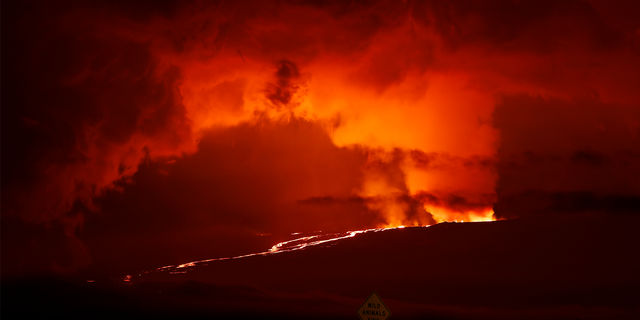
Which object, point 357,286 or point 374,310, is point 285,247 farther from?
point 374,310

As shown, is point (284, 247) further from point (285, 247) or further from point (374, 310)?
point (374, 310)

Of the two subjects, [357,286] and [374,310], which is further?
[357,286]

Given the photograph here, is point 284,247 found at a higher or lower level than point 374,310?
higher

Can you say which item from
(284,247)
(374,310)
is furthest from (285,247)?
(374,310)

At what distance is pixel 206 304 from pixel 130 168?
4994 mm

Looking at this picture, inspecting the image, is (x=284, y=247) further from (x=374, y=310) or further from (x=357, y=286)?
(x=374, y=310)

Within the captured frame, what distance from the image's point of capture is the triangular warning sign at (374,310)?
7.68 meters

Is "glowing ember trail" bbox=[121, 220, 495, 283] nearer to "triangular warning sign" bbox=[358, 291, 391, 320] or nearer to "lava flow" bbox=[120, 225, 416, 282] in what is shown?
"lava flow" bbox=[120, 225, 416, 282]

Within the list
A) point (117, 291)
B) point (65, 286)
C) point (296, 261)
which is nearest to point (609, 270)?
point (296, 261)

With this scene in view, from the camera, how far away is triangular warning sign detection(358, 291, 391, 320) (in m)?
A: 7.68

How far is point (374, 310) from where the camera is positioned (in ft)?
25.3

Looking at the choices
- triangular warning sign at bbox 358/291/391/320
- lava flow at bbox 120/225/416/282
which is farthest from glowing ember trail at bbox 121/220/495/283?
triangular warning sign at bbox 358/291/391/320

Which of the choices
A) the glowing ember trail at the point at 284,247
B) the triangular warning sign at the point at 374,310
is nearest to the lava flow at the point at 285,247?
the glowing ember trail at the point at 284,247

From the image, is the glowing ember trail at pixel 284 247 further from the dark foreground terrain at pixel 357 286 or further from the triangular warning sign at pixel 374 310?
the triangular warning sign at pixel 374 310
